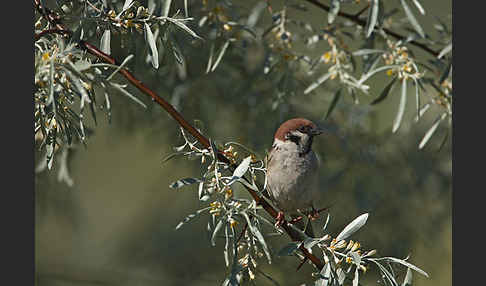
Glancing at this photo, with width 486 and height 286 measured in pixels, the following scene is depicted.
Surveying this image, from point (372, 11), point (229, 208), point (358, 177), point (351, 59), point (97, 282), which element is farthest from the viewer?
point (97, 282)

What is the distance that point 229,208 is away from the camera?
1.02m

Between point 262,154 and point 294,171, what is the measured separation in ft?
1.70

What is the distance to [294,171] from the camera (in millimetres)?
1374

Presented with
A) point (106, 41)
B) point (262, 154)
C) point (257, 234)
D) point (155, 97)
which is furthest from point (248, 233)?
point (262, 154)

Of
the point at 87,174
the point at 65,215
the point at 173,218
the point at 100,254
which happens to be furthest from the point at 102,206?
the point at 65,215

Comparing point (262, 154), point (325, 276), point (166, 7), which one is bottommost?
point (262, 154)

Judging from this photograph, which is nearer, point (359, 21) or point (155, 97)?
point (155, 97)

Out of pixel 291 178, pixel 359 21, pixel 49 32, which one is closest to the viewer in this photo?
pixel 49 32

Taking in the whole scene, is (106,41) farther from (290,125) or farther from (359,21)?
(359,21)

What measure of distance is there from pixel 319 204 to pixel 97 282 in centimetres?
85

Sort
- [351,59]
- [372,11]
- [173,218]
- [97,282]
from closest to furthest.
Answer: [372,11], [351,59], [97,282], [173,218]

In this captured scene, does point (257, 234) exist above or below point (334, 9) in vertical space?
below

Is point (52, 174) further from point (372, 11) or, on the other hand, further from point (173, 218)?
point (372, 11)

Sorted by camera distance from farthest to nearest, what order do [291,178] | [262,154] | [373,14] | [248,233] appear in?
[262,154] → [291,178] → [373,14] → [248,233]
